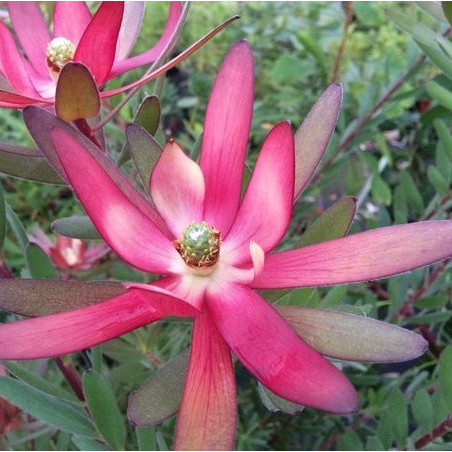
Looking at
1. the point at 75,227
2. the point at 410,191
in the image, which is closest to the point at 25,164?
the point at 75,227

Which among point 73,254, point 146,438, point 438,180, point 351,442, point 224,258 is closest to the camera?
point 224,258

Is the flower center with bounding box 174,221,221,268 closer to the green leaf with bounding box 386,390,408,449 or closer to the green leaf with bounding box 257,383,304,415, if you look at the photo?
the green leaf with bounding box 257,383,304,415

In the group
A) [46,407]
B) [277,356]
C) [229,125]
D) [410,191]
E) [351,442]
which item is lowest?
[351,442]

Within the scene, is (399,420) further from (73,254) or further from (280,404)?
(73,254)

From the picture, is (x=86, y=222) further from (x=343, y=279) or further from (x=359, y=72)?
(x=359, y=72)

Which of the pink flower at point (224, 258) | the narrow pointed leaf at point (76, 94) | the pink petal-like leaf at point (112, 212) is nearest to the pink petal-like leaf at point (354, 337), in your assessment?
the pink flower at point (224, 258)

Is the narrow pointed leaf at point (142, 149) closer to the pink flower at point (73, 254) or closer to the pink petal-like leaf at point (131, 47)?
the pink petal-like leaf at point (131, 47)
